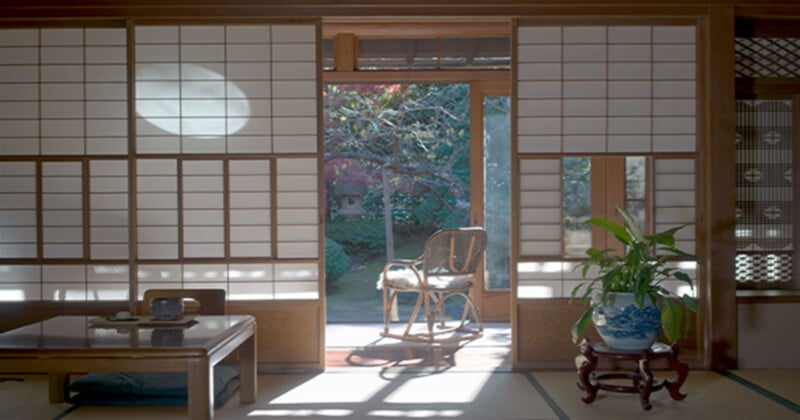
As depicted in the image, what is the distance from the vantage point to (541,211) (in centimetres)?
479

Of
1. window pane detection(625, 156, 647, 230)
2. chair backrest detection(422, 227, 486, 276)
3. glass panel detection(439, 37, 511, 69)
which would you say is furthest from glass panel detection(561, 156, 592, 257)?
glass panel detection(439, 37, 511, 69)

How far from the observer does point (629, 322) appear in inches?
145

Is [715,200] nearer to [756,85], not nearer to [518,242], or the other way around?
[756,85]

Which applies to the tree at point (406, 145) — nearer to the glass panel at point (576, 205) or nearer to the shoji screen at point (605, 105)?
the glass panel at point (576, 205)

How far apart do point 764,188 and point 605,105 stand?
126 cm

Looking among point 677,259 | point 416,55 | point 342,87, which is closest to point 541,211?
point 677,259

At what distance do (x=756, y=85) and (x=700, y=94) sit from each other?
46cm

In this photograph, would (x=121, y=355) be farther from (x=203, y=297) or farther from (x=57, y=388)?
(x=57, y=388)

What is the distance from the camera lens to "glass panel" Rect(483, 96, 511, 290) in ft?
22.0

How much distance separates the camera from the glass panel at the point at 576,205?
4.82 meters

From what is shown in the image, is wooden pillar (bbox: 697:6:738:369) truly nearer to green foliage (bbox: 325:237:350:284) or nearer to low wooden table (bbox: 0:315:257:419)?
low wooden table (bbox: 0:315:257:419)

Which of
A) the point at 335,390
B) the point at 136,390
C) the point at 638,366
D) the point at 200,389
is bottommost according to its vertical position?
the point at 335,390

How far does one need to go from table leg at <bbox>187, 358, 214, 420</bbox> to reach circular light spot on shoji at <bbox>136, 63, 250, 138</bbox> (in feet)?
7.23

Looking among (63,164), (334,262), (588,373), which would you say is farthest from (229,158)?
(334,262)
